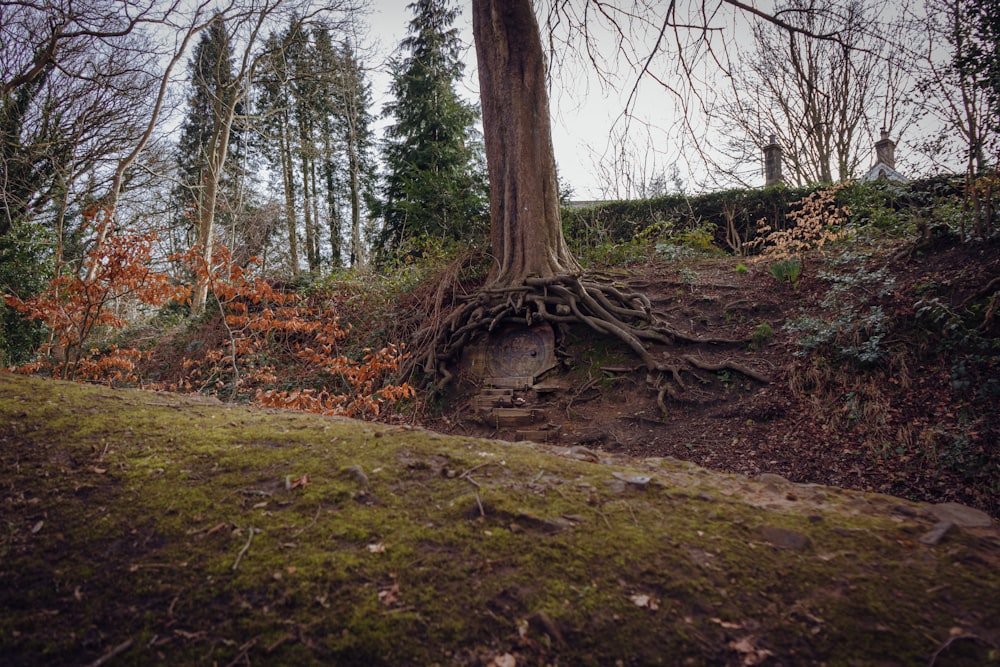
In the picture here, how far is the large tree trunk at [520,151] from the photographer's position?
6422 millimetres

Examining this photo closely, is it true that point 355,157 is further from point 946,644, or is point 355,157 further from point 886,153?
point 946,644

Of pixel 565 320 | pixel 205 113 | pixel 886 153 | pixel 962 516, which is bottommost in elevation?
pixel 962 516

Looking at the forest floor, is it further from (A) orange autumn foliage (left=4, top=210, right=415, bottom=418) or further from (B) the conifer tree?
(B) the conifer tree

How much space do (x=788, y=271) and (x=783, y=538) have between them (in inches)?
202

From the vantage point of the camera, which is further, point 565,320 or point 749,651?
point 565,320

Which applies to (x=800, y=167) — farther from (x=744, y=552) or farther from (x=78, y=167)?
(x=78, y=167)

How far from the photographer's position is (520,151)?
646 cm

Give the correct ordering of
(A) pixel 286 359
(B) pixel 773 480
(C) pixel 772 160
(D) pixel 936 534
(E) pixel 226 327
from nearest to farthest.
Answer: (D) pixel 936 534, (B) pixel 773 480, (E) pixel 226 327, (A) pixel 286 359, (C) pixel 772 160

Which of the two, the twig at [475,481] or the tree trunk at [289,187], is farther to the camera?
the tree trunk at [289,187]

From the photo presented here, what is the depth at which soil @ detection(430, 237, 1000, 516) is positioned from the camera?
3.58m

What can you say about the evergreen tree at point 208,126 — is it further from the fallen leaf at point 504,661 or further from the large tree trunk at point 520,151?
the fallen leaf at point 504,661

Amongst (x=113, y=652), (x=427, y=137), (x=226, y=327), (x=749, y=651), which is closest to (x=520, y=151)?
(x=226, y=327)

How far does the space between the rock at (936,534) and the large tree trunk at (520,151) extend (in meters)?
4.88

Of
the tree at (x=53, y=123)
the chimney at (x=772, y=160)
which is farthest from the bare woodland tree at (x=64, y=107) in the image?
the chimney at (x=772, y=160)
